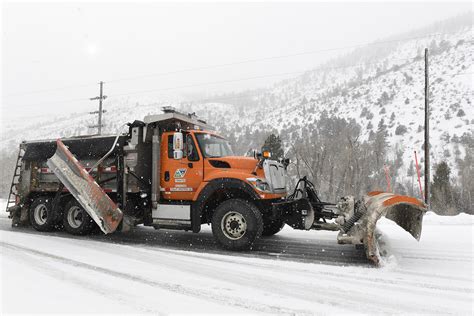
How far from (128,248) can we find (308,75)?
139 meters

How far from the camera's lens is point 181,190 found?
7.54m

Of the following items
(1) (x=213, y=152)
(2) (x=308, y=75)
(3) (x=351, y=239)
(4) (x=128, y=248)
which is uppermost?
(2) (x=308, y=75)

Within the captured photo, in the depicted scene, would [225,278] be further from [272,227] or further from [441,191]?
[441,191]

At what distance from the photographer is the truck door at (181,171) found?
7.39m

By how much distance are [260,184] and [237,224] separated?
91 centimetres

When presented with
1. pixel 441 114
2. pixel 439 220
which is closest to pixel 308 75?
pixel 441 114

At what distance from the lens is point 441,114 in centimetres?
4234

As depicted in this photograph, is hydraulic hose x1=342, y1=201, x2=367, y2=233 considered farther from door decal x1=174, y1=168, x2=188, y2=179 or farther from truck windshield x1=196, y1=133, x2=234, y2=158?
door decal x1=174, y1=168, x2=188, y2=179

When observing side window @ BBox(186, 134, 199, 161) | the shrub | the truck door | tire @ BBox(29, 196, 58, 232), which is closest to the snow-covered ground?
tire @ BBox(29, 196, 58, 232)

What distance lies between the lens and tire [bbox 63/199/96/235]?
8344mm

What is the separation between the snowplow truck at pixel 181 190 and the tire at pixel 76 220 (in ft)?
0.08

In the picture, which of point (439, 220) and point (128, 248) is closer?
point (128, 248)

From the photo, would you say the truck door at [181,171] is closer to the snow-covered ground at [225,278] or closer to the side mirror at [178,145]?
the side mirror at [178,145]

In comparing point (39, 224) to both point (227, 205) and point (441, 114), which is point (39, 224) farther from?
point (441, 114)
